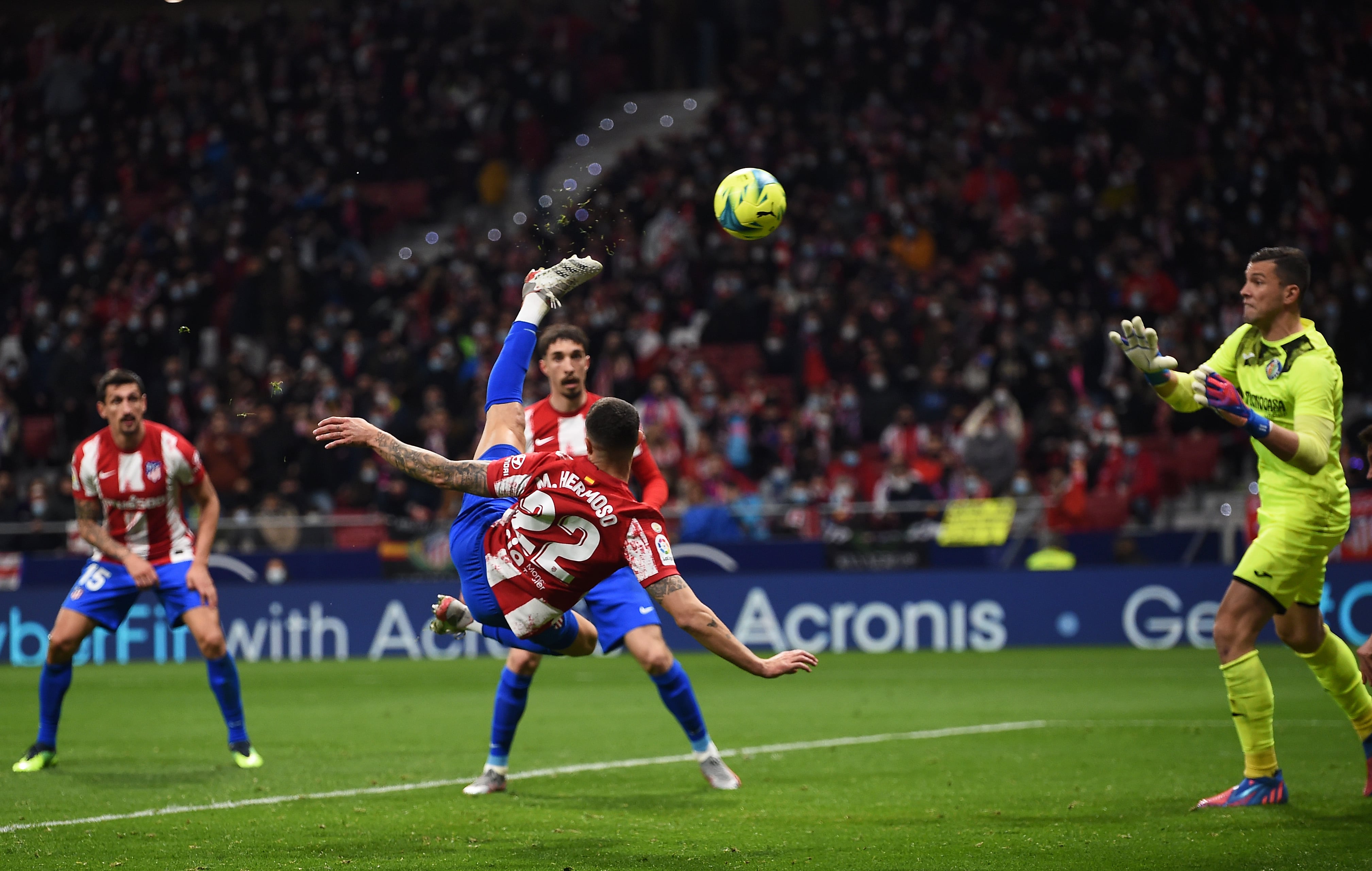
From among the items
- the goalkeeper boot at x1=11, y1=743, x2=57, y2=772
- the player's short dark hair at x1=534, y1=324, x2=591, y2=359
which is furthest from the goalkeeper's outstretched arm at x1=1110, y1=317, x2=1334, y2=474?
the goalkeeper boot at x1=11, y1=743, x2=57, y2=772

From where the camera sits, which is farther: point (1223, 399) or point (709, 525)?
point (709, 525)

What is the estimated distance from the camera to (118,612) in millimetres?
10078

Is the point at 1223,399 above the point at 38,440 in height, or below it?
above

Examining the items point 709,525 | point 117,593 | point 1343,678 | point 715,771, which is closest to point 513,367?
point 715,771

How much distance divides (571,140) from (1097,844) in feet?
81.2

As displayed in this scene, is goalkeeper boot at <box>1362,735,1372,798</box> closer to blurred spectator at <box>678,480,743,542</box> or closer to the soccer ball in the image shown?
the soccer ball

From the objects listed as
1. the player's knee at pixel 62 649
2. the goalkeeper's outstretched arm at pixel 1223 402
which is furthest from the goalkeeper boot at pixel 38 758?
the goalkeeper's outstretched arm at pixel 1223 402

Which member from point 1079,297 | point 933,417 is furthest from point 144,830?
point 1079,297

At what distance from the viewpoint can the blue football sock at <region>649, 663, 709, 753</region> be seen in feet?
27.9

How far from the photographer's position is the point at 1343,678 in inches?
307

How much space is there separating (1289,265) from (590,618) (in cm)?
406

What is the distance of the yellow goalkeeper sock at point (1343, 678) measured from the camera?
7.79 metres

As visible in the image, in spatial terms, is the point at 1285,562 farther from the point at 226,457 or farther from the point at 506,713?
the point at 226,457

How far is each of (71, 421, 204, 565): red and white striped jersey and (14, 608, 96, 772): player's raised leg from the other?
48cm
